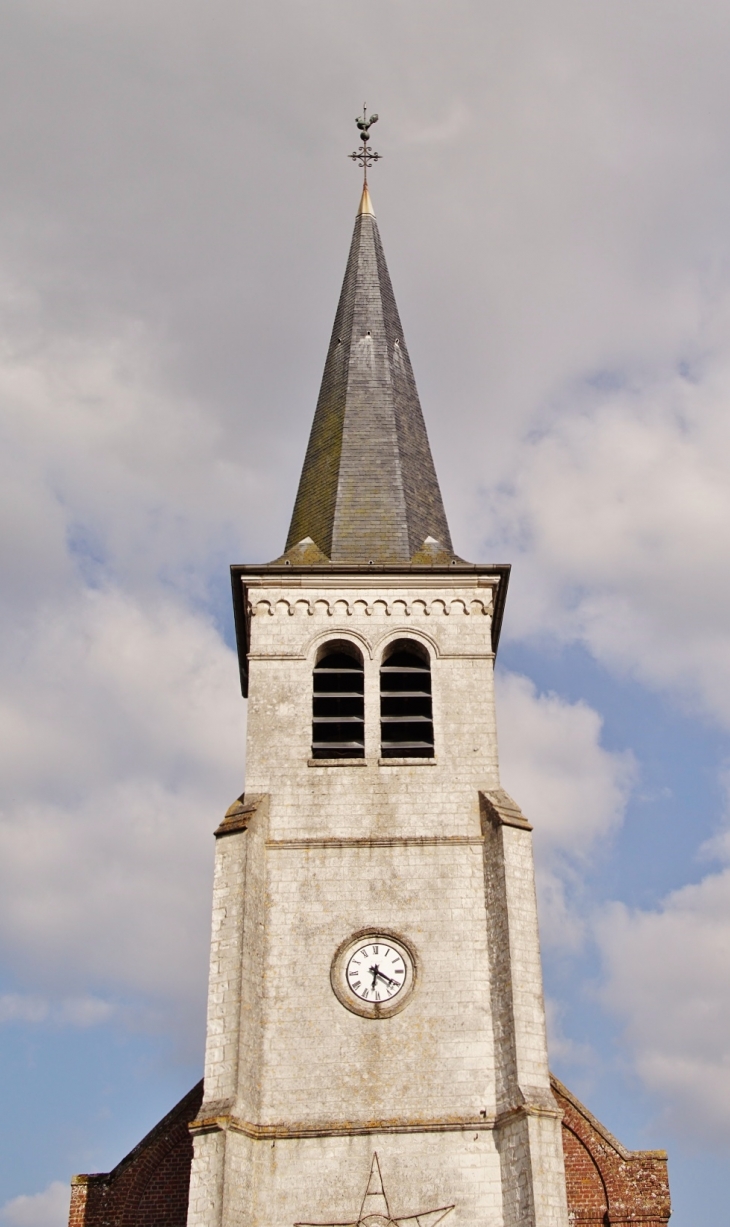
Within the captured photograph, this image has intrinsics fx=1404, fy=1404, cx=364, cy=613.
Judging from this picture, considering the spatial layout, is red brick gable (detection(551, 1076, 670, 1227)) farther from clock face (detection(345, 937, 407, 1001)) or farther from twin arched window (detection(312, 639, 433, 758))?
twin arched window (detection(312, 639, 433, 758))

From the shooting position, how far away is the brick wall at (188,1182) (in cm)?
1705

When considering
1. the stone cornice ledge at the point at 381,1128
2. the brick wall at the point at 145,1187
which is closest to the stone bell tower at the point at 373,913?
the stone cornice ledge at the point at 381,1128

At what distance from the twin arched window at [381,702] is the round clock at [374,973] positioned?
266 cm

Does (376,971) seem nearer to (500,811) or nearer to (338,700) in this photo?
(500,811)

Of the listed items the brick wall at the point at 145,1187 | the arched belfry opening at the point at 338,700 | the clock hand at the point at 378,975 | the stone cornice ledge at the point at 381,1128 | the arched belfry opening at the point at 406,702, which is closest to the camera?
the stone cornice ledge at the point at 381,1128

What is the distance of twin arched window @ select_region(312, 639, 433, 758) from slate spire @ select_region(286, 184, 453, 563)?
1493 millimetres

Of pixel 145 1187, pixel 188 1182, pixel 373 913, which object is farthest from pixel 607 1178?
pixel 145 1187

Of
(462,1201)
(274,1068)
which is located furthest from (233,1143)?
(462,1201)

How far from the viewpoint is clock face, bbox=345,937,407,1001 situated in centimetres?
1653

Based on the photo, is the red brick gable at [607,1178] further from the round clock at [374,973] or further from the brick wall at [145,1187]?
the brick wall at [145,1187]

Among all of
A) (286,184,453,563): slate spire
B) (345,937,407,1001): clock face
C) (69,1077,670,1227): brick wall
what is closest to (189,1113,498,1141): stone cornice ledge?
(345,937,407,1001): clock face

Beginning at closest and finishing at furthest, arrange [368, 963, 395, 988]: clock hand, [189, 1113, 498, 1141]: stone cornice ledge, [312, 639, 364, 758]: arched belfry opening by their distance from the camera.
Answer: [189, 1113, 498, 1141]: stone cornice ledge < [368, 963, 395, 988]: clock hand < [312, 639, 364, 758]: arched belfry opening

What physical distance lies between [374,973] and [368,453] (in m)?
8.54

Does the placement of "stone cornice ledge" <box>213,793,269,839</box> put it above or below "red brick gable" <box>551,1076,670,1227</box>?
above
